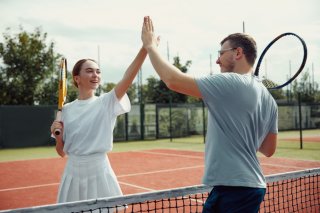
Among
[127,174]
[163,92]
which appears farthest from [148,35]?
[163,92]

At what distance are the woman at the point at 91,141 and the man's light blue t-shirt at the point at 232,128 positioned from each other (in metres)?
0.87

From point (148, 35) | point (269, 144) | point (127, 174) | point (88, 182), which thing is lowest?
point (127, 174)

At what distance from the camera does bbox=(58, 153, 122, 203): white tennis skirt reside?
2818mm

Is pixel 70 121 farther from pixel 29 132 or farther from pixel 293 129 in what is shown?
pixel 293 129

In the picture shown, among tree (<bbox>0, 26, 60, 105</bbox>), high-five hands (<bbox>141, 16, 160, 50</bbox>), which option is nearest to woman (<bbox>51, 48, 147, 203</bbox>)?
high-five hands (<bbox>141, 16, 160, 50</bbox>)

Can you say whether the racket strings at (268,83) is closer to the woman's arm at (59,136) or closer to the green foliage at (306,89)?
the woman's arm at (59,136)

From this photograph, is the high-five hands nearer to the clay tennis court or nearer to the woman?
the woman

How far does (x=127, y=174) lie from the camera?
32.6ft

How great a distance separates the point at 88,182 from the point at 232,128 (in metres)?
1.26

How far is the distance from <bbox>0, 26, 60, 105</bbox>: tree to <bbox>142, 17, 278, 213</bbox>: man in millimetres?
23785

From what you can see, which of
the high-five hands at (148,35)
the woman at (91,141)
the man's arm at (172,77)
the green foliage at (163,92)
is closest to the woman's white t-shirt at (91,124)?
the woman at (91,141)

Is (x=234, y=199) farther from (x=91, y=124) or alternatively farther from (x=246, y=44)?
(x=91, y=124)

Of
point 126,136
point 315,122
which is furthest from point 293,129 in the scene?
point 126,136

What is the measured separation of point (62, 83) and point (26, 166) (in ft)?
30.1
